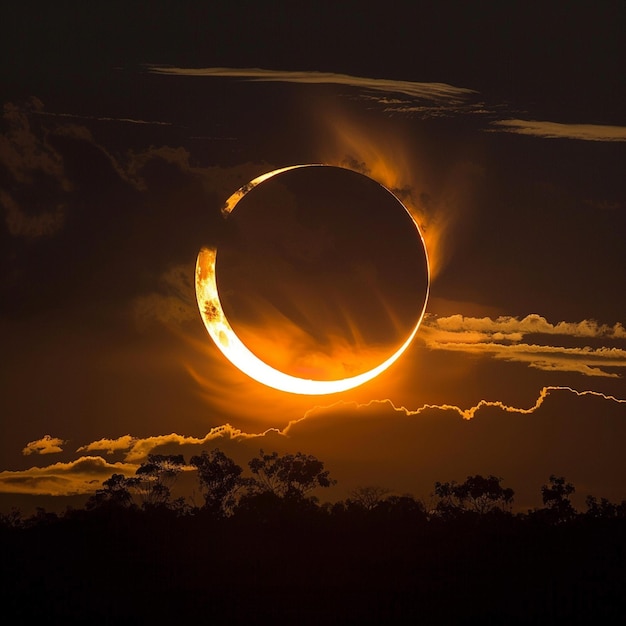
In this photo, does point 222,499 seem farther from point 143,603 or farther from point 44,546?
point 143,603

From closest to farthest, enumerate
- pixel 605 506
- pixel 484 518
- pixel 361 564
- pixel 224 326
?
pixel 224 326
pixel 361 564
pixel 484 518
pixel 605 506

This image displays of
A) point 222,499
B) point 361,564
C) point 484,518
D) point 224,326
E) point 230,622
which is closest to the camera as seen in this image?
point 224,326

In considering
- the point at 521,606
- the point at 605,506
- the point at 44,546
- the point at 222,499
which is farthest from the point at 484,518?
the point at 44,546

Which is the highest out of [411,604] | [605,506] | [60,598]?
[605,506]

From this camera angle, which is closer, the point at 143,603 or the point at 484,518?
the point at 143,603

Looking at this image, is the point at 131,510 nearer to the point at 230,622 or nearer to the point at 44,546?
the point at 44,546

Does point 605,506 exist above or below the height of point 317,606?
above
